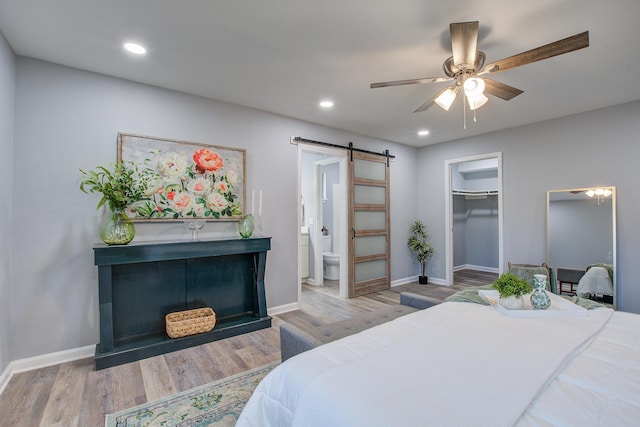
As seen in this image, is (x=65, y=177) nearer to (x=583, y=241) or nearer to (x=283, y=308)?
(x=283, y=308)

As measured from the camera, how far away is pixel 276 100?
11.1 feet

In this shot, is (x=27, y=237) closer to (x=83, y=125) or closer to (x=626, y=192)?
(x=83, y=125)

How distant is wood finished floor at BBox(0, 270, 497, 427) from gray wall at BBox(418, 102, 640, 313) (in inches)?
146

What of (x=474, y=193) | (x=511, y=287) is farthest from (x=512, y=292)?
(x=474, y=193)

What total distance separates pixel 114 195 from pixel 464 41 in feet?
9.45

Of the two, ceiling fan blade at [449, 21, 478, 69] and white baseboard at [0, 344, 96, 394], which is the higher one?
ceiling fan blade at [449, 21, 478, 69]

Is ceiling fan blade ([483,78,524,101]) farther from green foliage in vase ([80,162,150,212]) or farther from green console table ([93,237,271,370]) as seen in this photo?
green foliage in vase ([80,162,150,212])

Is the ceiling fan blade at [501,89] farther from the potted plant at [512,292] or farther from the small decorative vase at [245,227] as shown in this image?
the small decorative vase at [245,227]

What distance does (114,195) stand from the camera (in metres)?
2.52

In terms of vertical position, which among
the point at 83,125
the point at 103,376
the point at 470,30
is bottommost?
the point at 103,376

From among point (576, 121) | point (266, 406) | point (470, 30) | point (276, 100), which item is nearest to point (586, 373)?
point (266, 406)

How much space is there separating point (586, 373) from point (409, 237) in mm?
4417

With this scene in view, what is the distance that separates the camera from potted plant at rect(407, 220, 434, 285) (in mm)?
5348

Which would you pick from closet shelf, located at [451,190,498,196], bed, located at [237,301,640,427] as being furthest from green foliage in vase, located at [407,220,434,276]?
bed, located at [237,301,640,427]
